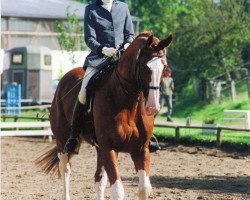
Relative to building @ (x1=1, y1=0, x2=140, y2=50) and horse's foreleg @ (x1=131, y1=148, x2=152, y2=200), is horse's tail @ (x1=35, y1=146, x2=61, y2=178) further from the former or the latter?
building @ (x1=1, y1=0, x2=140, y2=50)

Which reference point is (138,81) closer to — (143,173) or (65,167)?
(143,173)

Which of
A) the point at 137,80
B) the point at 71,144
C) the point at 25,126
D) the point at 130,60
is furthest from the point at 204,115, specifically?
the point at 137,80

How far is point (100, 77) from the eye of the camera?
8.88 meters

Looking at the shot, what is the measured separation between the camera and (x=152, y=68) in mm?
7750

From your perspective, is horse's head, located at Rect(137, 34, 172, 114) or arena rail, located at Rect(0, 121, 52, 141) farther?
arena rail, located at Rect(0, 121, 52, 141)

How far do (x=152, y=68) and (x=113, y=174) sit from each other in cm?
127

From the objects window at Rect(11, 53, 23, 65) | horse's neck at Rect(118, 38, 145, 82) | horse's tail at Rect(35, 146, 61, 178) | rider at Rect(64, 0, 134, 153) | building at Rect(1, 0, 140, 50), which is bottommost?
horse's tail at Rect(35, 146, 61, 178)

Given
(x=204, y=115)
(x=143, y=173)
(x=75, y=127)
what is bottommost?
(x=204, y=115)

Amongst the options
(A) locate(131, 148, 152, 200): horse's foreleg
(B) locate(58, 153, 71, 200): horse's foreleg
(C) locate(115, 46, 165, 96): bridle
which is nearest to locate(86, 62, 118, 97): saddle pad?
(C) locate(115, 46, 165, 96): bridle

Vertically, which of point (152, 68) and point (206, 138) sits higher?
point (152, 68)

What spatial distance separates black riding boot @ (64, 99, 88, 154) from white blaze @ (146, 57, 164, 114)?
1621 mm

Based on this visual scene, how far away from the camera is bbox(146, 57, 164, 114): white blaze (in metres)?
7.69

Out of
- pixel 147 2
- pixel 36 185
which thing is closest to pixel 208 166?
pixel 36 185

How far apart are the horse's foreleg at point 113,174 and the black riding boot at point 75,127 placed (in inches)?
42.9
